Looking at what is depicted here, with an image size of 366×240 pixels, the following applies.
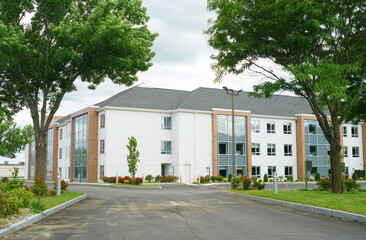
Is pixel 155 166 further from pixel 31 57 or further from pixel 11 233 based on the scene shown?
pixel 11 233

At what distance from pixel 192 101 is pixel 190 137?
16.3ft

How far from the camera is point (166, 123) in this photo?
4762 centimetres

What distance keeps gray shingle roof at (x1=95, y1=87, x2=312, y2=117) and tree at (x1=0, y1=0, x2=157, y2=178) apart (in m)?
24.4

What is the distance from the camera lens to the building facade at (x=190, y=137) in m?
45.4

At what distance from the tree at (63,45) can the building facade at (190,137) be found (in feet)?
73.2

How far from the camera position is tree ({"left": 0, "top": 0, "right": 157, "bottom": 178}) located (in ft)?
57.1

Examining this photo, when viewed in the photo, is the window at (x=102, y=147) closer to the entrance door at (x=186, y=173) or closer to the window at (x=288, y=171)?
the entrance door at (x=186, y=173)

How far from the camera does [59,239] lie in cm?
837

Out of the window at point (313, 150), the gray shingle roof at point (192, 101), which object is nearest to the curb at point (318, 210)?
the gray shingle roof at point (192, 101)

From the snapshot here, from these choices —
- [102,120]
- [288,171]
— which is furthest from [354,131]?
[102,120]

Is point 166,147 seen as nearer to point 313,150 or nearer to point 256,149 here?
point 256,149

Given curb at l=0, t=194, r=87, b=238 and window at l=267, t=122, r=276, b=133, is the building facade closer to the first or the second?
window at l=267, t=122, r=276, b=133

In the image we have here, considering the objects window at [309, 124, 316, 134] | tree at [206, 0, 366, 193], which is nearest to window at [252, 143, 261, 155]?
window at [309, 124, 316, 134]

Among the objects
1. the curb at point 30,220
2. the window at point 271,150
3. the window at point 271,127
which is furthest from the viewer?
the window at point 271,127
